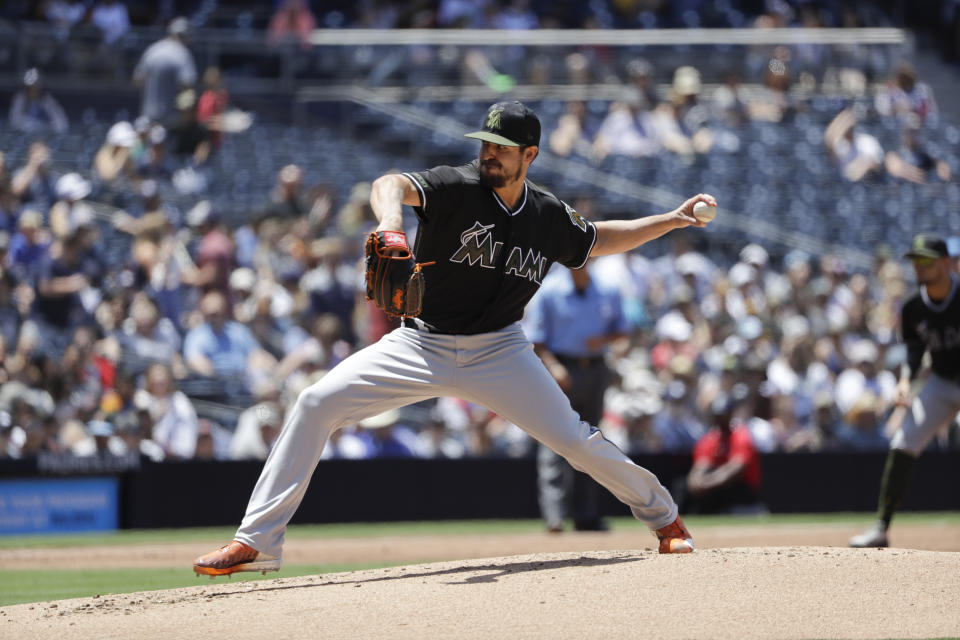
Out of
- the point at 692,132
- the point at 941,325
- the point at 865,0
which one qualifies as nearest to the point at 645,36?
the point at 692,132

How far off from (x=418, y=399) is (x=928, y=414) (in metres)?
3.85

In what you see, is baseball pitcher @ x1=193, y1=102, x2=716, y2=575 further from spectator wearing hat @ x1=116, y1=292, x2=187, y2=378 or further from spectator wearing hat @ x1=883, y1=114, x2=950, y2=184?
spectator wearing hat @ x1=883, y1=114, x2=950, y2=184

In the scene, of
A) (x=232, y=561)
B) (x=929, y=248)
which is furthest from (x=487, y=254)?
(x=929, y=248)

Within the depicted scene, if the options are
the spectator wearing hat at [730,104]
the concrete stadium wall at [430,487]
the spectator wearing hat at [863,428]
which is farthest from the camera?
the spectator wearing hat at [730,104]

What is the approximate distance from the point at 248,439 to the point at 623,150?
27.5ft

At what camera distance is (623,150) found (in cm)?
1819

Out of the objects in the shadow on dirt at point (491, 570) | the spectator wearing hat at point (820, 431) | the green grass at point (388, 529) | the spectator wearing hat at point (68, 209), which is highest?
the spectator wearing hat at point (68, 209)

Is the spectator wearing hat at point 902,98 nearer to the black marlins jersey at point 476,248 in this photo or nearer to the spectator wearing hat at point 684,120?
A: the spectator wearing hat at point 684,120

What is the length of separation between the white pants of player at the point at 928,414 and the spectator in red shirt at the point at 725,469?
9.94 ft

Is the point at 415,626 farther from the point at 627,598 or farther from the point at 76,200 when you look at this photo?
the point at 76,200

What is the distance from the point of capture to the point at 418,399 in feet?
19.8

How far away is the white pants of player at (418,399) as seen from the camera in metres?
5.78

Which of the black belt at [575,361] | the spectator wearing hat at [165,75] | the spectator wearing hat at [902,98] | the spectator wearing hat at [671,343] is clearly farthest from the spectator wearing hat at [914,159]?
the black belt at [575,361]

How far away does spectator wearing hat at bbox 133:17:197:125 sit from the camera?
16.1m
